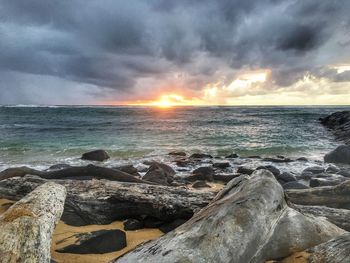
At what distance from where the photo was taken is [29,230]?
2.91 metres

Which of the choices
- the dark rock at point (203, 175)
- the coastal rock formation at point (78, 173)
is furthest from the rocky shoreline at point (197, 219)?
the dark rock at point (203, 175)

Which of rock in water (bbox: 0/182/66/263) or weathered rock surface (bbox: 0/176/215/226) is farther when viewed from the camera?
weathered rock surface (bbox: 0/176/215/226)

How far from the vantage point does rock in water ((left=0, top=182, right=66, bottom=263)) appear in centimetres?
263

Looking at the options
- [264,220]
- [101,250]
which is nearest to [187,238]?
[264,220]

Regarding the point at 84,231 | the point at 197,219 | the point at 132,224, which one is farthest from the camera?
the point at 132,224

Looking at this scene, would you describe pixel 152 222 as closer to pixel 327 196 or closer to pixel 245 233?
pixel 245 233

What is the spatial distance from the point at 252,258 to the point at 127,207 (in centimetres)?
264

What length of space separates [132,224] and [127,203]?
1.15ft

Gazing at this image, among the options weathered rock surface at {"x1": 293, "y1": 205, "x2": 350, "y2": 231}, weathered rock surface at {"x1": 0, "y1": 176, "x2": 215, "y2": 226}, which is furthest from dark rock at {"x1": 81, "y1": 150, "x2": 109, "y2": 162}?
weathered rock surface at {"x1": 293, "y1": 205, "x2": 350, "y2": 231}

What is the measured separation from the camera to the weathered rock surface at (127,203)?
16.1 ft

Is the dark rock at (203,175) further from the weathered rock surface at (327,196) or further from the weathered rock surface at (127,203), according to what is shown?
the weathered rock surface at (127,203)

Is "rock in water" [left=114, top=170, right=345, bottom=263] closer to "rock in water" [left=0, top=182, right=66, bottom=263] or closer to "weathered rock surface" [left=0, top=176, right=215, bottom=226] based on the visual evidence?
"rock in water" [left=0, top=182, right=66, bottom=263]

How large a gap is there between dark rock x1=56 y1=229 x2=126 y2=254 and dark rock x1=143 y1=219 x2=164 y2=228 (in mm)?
641

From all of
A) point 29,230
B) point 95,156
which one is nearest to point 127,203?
point 29,230
